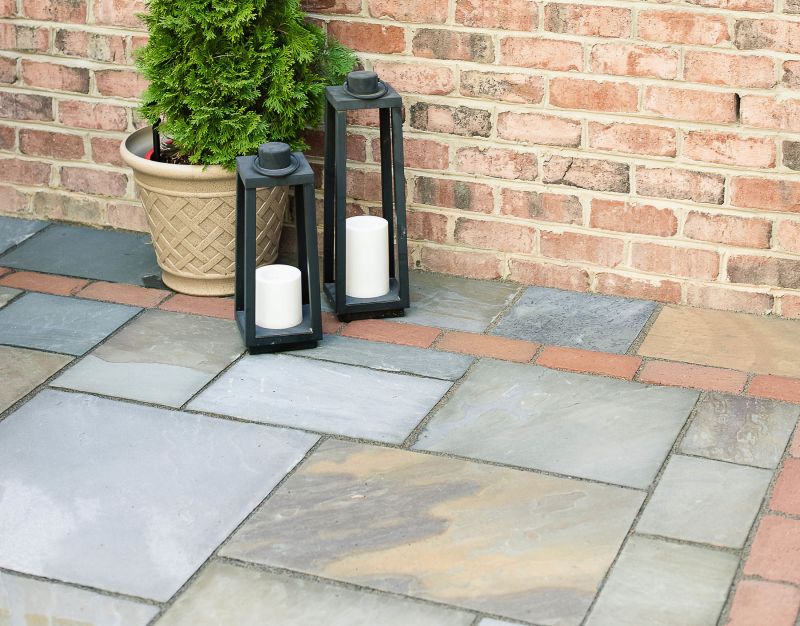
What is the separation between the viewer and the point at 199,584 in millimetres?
2375

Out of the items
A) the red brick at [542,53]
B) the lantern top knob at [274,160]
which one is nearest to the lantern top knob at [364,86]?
the lantern top knob at [274,160]

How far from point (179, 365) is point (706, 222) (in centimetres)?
147

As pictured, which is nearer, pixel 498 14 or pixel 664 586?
pixel 664 586

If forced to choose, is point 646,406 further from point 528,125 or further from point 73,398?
point 73,398

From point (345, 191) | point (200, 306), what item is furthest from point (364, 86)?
point (200, 306)

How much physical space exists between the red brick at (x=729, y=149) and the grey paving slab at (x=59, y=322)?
161cm

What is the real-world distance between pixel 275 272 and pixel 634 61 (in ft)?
3.65

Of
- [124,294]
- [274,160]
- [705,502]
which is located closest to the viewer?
[705,502]

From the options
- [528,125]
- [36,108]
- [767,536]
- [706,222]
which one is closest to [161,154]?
[36,108]

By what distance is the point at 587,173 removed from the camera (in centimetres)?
349

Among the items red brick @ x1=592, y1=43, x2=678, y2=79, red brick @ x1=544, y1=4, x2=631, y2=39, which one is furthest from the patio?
red brick @ x1=544, y1=4, x2=631, y2=39

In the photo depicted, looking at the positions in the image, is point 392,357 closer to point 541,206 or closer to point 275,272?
point 275,272

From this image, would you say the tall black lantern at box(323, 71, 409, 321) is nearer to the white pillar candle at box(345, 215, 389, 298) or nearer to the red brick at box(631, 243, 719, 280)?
the white pillar candle at box(345, 215, 389, 298)

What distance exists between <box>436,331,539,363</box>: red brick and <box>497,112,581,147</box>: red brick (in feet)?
1.93
